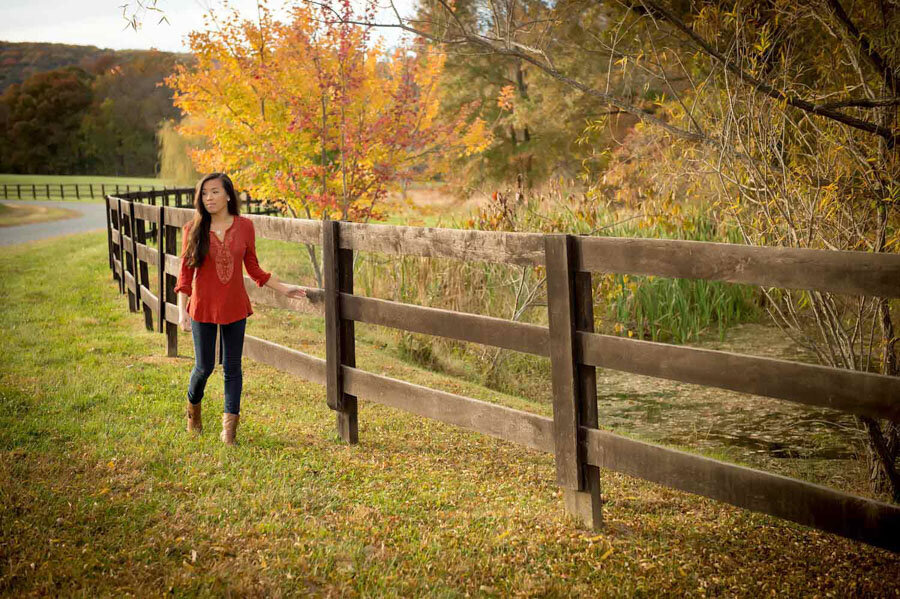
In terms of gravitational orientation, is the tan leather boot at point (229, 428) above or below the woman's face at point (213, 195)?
below

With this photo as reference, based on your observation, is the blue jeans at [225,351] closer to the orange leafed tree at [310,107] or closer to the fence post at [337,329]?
the fence post at [337,329]

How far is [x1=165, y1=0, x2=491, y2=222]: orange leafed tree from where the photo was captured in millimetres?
11633

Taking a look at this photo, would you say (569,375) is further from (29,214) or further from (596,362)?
(29,214)

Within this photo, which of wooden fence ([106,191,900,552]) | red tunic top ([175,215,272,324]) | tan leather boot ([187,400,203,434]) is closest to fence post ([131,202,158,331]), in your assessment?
tan leather boot ([187,400,203,434])

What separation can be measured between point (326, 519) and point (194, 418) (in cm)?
176

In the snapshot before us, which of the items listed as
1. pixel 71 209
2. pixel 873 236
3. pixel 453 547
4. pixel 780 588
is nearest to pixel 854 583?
pixel 780 588

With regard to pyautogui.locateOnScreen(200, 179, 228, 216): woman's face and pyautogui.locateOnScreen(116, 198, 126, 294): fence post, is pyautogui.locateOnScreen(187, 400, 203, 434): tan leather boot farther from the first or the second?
pyautogui.locateOnScreen(116, 198, 126, 294): fence post

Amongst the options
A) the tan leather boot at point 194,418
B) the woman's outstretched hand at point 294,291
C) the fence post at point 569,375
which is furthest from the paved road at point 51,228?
the fence post at point 569,375

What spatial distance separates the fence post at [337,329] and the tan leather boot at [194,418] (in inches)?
36.7

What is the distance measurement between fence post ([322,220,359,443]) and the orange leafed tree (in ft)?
21.6

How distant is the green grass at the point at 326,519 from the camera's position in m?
3.55

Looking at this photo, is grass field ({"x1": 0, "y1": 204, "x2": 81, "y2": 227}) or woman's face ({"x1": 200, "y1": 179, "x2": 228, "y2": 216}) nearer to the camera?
woman's face ({"x1": 200, "y1": 179, "x2": 228, "y2": 216})

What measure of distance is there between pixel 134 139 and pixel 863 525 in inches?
3089

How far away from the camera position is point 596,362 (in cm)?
388
